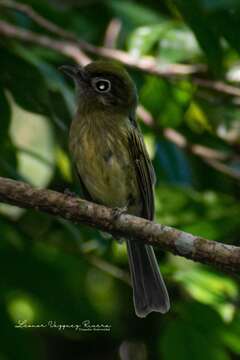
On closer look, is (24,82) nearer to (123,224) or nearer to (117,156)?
(117,156)

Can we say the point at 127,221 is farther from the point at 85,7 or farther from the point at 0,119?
the point at 85,7

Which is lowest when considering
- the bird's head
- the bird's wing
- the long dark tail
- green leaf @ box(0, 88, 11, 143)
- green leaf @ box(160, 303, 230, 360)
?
green leaf @ box(160, 303, 230, 360)

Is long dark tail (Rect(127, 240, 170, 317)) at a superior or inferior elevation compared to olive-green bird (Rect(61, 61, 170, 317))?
inferior

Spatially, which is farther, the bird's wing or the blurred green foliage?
the bird's wing

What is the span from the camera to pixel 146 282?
14.8 ft

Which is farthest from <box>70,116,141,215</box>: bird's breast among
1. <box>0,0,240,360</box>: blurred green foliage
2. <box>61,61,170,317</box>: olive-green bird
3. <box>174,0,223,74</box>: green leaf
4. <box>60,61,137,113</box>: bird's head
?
<box>174,0,223,74</box>: green leaf

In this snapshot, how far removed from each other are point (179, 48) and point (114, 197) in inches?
48.7

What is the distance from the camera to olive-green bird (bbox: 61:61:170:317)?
4.48 m

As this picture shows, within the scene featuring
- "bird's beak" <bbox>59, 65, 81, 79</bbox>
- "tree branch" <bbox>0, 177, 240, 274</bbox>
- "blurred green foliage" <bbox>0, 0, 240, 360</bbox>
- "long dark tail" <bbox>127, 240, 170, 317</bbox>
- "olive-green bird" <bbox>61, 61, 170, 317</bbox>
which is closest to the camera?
"tree branch" <bbox>0, 177, 240, 274</bbox>

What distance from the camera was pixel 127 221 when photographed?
11.8 feet

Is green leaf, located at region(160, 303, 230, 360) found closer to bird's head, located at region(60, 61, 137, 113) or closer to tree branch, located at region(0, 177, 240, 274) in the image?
tree branch, located at region(0, 177, 240, 274)

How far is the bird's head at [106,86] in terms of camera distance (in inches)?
188

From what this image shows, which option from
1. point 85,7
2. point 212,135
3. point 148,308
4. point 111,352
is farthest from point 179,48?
point 111,352

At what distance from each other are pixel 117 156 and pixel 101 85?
510mm
